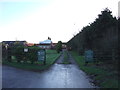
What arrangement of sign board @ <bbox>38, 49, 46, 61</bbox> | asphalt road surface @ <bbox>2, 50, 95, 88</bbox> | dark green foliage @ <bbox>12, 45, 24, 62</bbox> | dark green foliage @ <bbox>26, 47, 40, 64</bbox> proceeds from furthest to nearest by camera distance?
dark green foliage @ <bbox>12, 45, 24, 62</bbox> < dark green foliage @ <bbox>26, 47, 40, 64</bbox> < sign board @ <bbox>38, 49, 46, 61</bbox> < asphalt road surface @ <bbox>2, 50, 95, 88</bbox>

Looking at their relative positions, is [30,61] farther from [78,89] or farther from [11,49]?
[78,89]

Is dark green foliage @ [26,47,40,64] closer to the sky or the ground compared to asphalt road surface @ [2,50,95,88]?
closer to the sky

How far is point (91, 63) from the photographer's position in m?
18.6

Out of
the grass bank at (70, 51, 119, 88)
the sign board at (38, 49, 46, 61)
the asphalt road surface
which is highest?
the sign board at (38, 49, 46, 61)

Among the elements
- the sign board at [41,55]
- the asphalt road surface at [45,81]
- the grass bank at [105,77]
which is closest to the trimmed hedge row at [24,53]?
the sign board at [41,55]

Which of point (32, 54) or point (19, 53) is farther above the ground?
point (19, 53)

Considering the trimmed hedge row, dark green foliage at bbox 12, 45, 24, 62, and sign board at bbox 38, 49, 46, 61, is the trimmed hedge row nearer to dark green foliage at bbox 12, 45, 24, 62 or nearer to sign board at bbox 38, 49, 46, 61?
dark green foliage at bbox 12, 45, 24, 62

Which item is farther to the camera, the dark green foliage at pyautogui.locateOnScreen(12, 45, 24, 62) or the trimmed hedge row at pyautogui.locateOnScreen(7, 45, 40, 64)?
the dark green foliage at pyautogui.locateOnScreen(12, 45, 24, 62)

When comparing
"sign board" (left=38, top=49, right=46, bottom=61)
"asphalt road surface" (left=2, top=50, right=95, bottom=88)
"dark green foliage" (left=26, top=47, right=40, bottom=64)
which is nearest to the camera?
"asphalt road surface" (left=2, top=50, right=95, bottom=88)

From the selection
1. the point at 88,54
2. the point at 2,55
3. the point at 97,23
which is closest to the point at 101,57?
the point at 88,54

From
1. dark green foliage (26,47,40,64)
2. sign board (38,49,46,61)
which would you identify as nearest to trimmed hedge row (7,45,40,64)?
dark green foliage (26,47,40,64)

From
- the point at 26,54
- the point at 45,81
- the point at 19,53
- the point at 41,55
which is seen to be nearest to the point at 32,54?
the point at 26,54

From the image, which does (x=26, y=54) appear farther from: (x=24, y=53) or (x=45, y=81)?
(x=45, y=81)

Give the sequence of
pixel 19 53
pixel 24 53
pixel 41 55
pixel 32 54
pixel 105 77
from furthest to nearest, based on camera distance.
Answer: pixel 19 53 → pixel 24 53 → pixel 32 54 → pixel 41 55 → pixel 105 77
